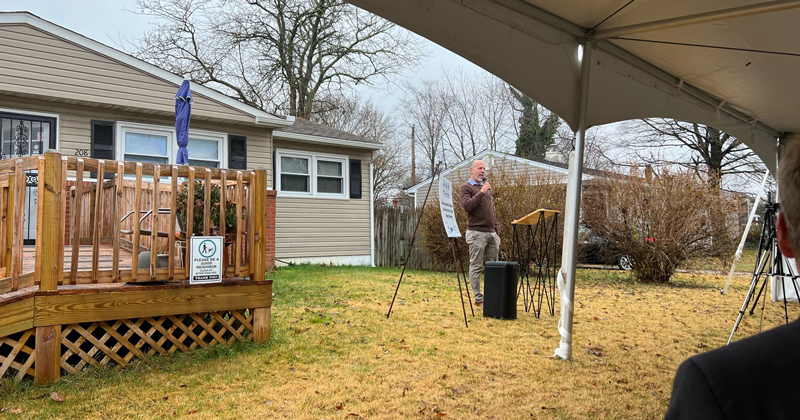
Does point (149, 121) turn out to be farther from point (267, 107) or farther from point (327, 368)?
point (267, 107)

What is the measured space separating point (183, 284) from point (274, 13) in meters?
20.5

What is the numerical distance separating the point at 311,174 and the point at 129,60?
15.9ft

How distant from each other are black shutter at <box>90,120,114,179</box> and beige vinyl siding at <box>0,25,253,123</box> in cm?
44

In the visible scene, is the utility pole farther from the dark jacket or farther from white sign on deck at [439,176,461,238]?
the dark jacket

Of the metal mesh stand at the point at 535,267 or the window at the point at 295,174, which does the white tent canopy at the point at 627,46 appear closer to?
the metal mesh stand at the point at 535,267

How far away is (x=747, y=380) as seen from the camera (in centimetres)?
74

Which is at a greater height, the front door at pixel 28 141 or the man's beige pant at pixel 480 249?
the front door at pixel 28 141

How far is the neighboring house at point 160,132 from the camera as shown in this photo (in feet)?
29.3

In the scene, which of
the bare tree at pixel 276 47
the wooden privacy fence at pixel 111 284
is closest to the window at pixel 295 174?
the wooden privacy fence at pixel 111 284

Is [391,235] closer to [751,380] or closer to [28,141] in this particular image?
[28,141]

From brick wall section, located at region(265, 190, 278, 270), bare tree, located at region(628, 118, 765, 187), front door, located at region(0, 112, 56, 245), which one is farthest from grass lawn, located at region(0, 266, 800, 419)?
bare tree, located at region(628, 118, 765, 187)

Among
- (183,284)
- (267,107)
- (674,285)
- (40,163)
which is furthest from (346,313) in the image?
(267,107)

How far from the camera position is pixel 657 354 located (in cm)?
478

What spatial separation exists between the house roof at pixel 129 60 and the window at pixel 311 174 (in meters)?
1.36
